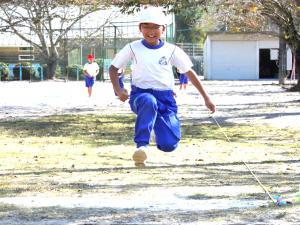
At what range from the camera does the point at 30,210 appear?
613cm

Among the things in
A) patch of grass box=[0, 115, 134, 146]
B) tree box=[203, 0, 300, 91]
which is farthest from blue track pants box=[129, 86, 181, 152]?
tree box=[203, 0, 300, 91]

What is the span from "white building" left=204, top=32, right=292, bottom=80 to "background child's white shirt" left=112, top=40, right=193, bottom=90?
48236 millimetres

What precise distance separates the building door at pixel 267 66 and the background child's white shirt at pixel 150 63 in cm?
5043

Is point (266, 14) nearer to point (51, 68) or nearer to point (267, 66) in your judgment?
point (267, 66)

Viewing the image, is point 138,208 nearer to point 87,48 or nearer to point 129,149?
point 129,149

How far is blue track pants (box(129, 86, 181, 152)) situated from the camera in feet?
22.1

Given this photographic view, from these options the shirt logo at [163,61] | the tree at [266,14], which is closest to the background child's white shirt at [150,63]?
the shirt logo at [163,61]

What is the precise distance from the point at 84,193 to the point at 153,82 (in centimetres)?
142

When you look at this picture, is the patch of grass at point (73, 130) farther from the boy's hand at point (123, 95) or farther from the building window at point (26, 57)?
the building window at point (26, 57)

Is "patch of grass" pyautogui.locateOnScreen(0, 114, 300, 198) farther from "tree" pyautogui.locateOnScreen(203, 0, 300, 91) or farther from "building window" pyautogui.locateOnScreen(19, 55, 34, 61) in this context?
"building window" pyautogui.locateOnScreen(19, 55, 34, 61)

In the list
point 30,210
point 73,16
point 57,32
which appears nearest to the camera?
point 30,210

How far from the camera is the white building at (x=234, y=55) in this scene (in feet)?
181

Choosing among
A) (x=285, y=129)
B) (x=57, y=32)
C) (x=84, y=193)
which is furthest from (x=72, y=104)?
(x=57, y=32)

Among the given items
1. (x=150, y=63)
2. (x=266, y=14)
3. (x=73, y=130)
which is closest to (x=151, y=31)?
(x=150, y=63)
